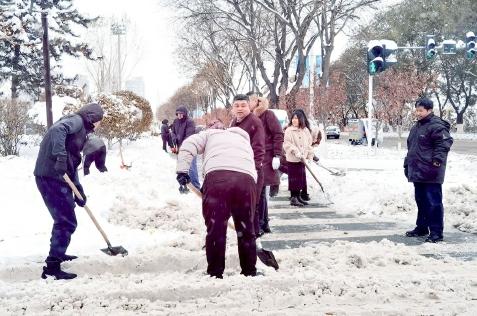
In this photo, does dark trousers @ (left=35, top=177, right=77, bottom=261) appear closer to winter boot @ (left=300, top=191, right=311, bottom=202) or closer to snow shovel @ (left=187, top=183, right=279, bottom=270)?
snow shovel @ (left=187, top=183, right=279, bottom=270)

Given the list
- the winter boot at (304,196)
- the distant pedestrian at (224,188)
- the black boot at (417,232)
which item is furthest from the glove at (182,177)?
the winter boot at (304,196)

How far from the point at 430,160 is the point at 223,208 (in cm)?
310

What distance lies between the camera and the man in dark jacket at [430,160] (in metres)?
6.04

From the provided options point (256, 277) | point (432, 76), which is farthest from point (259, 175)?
point (432, 76)

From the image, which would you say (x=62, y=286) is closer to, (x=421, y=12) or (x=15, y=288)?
(x=15, y=288)

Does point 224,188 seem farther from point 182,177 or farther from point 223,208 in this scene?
point 182,177

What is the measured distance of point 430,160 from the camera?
609 cm

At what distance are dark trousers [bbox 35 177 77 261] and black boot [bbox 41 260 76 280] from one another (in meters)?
0.04

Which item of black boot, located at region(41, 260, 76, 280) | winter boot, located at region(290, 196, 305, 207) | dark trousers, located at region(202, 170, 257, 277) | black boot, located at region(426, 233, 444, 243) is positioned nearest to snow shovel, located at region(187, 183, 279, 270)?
dark trousers, located at region(202, 170, 257, 277)

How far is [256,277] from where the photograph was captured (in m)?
4.31

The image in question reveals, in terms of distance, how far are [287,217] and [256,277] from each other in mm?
3645

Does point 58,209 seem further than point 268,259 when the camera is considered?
No

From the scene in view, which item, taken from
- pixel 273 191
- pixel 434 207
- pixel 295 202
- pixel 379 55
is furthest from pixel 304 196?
pixel 379 55

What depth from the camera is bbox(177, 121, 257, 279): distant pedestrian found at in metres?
4.15
